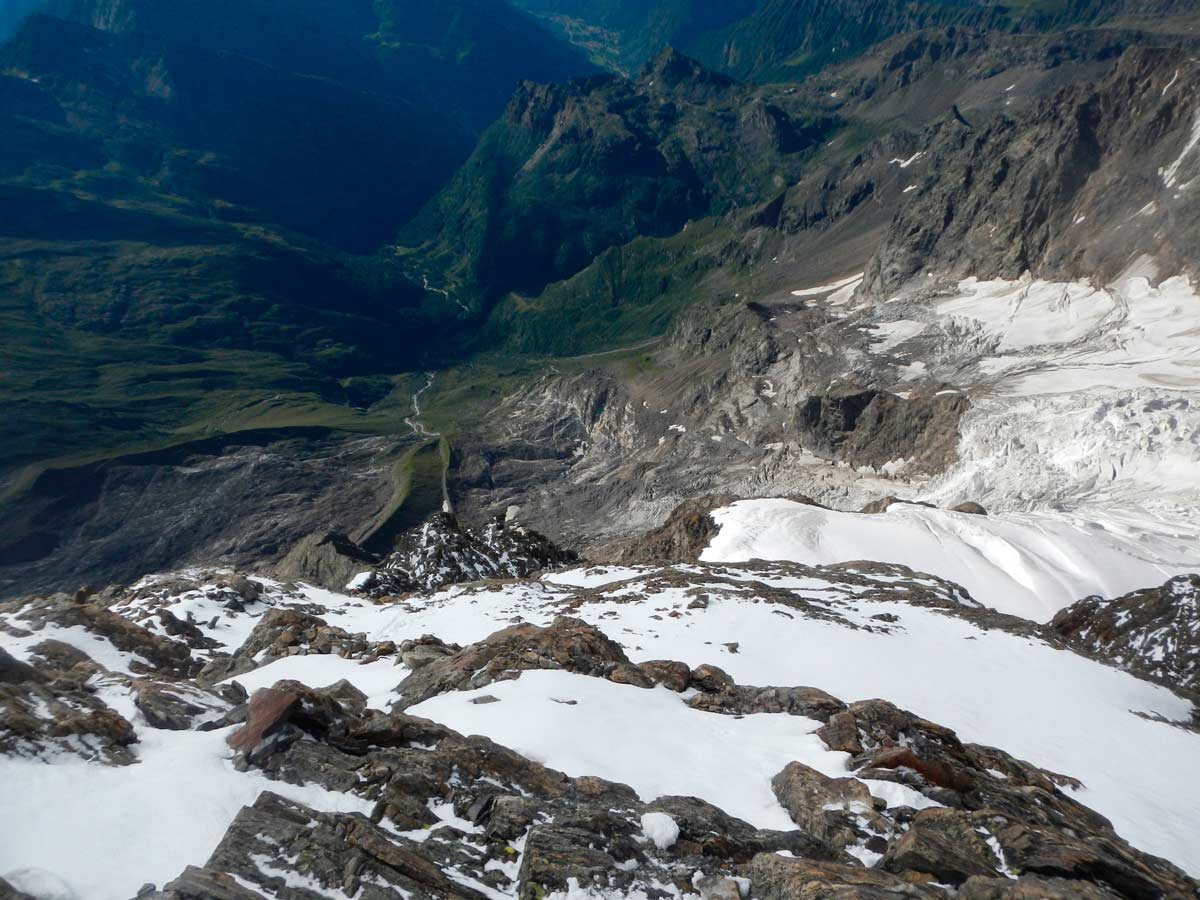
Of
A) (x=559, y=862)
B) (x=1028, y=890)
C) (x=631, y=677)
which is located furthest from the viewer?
(x=631, y=677)

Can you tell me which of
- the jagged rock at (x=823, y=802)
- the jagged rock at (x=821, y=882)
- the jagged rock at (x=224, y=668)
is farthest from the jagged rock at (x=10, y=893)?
the jagged rock at (x=224, y=668)

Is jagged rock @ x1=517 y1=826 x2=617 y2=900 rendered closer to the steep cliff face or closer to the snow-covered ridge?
the snow-covered ridge

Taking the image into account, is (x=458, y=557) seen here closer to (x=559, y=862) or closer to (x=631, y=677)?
(x=631, y=677)

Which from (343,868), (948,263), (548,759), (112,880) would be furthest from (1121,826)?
(948,263)

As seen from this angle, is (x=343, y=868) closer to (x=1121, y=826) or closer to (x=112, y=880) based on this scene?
(x=112, y=880)

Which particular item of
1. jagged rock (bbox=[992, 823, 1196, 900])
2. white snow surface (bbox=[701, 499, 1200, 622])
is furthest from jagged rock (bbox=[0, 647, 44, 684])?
white snow surface (bbox=[701, 499, 1200, 622])

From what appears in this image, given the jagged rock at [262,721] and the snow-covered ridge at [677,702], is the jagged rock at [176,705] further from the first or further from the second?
the jagged rock at [262,721]

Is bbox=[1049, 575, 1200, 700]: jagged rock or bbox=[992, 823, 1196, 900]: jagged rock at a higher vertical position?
bbox=[992, 823, 1196, 900]: jagged rock

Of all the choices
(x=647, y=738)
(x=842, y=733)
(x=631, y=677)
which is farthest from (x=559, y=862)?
(x=631, y=677)
